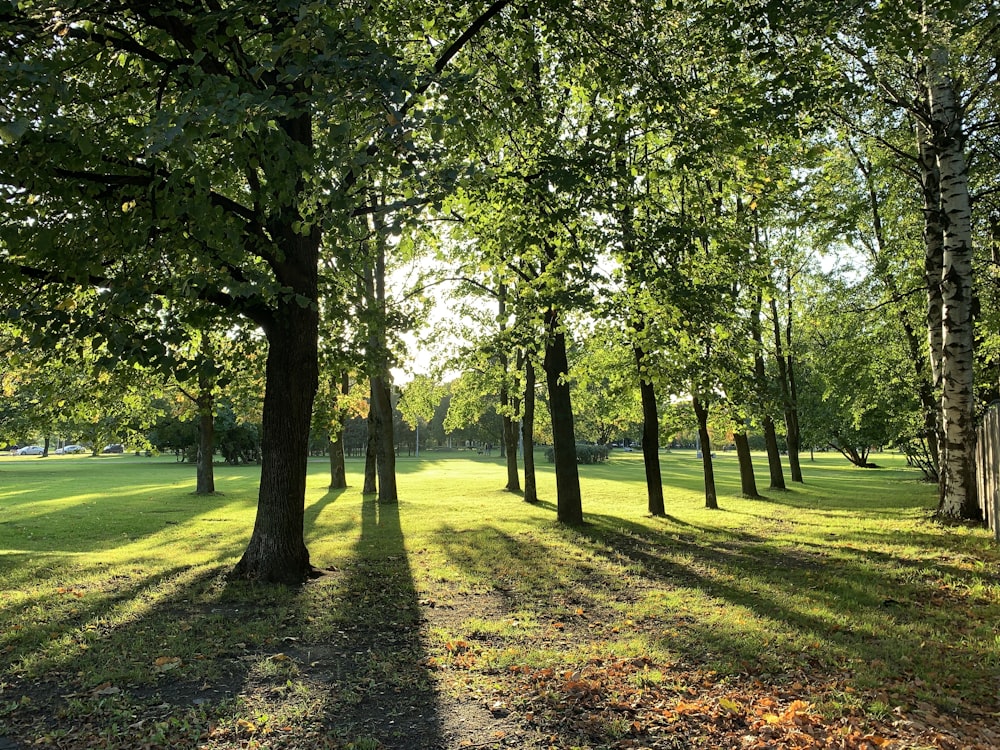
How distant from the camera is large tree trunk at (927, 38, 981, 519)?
1088 centimetres

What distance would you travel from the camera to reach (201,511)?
817 inches

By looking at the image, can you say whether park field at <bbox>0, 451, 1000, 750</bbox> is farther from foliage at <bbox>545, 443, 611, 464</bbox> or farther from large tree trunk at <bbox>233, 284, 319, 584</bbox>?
foliage at <bbox>545, 443, 611, 464</bbox>

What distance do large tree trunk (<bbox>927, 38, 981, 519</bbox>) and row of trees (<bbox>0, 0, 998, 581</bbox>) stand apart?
5 cm

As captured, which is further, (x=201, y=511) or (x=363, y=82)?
(x=201, y=511)

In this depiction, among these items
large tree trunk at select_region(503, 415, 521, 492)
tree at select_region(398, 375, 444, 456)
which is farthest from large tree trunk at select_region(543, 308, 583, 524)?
large tree trunk at select_region(503, 415, 521, 492)

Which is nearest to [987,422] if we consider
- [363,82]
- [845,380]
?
[845,380]

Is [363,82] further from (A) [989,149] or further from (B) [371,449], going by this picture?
(B) [371,449]

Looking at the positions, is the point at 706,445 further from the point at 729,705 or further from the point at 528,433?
the point at 729,705

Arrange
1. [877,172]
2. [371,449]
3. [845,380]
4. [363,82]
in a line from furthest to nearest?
[371,449], [845,380], [877,172], [363,82]

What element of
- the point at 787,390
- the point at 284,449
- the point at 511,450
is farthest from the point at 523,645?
the point at 787,390

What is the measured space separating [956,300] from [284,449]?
441 inches

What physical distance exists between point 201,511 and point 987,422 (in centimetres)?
2068

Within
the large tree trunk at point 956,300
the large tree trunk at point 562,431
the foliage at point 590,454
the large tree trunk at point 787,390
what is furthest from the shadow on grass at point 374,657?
the foliage at point 590,454

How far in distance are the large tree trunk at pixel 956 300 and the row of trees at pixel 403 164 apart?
0.05 m
